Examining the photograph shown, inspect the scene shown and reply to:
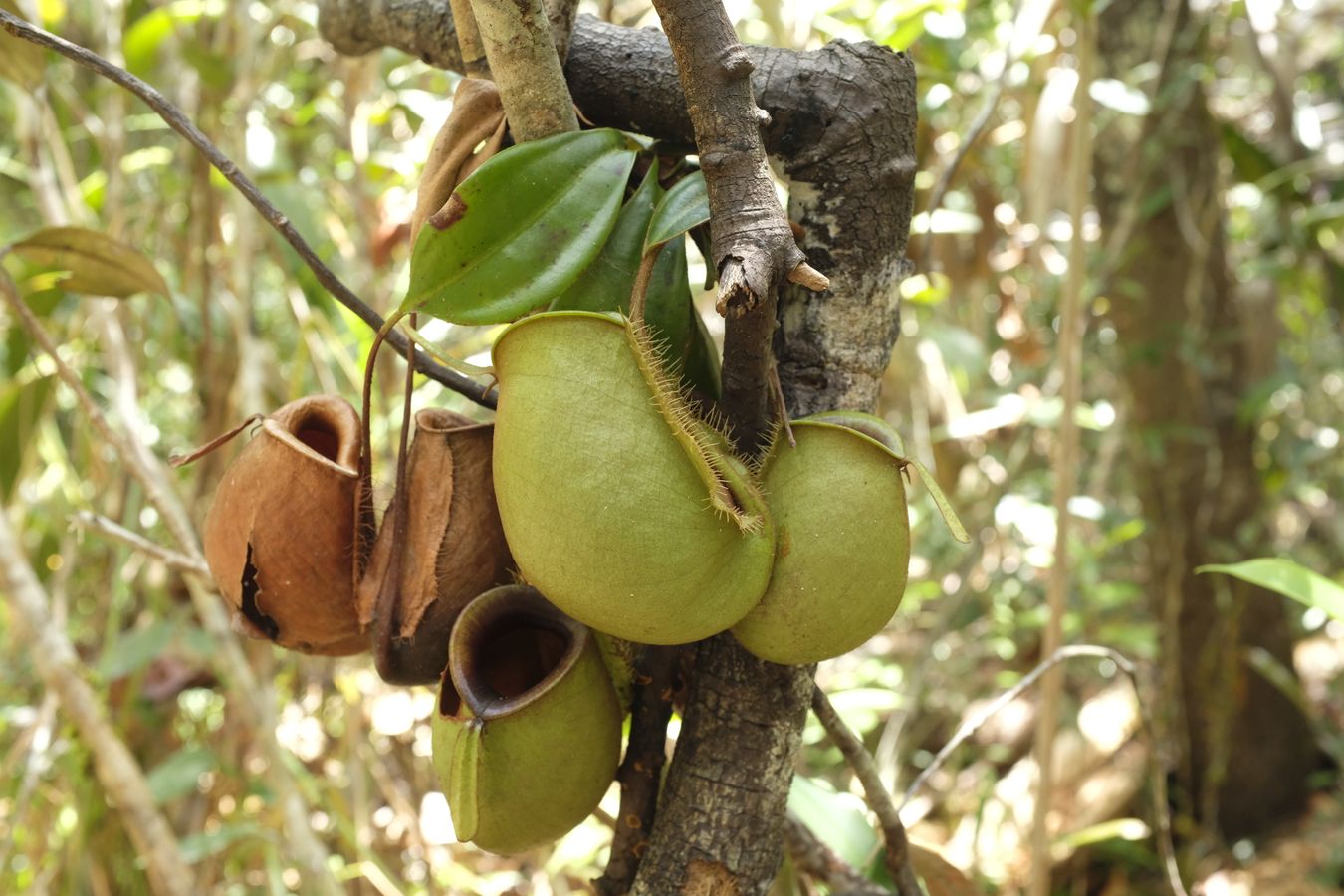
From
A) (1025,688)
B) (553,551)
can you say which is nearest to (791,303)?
(553,551)

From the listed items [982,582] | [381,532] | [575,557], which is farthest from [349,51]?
[982,582]

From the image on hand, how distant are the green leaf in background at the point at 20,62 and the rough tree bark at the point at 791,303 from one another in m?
0.62

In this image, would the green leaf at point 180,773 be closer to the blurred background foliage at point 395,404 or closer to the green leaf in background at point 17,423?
the blurred background foliage at point 395,404

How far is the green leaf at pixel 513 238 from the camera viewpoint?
1.63ft

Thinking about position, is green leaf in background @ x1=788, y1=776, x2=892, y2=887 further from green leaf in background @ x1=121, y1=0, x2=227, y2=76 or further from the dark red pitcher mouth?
green leaf in background @ x1=121, y1=0, x2=227, y2=76

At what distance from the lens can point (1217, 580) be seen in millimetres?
2217

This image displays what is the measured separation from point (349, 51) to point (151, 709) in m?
1.09

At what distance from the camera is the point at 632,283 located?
52cm

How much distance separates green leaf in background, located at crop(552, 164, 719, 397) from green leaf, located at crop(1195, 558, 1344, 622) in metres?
0.42

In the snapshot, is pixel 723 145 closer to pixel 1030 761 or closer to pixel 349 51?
pixel 349 51

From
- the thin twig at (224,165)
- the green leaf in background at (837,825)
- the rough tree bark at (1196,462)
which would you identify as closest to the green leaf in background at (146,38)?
the thin twig at (224,165)

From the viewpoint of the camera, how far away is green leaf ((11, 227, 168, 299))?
77cm

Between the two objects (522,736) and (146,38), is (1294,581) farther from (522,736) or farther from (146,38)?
(146,38)

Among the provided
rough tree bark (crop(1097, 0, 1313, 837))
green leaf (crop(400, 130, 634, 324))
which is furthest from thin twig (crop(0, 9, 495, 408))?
rough tree bark (crop(1097, 0, 1313, 837))
